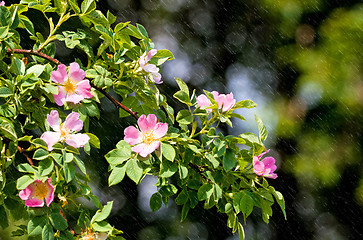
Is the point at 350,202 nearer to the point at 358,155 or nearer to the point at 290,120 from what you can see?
the point at 358,155

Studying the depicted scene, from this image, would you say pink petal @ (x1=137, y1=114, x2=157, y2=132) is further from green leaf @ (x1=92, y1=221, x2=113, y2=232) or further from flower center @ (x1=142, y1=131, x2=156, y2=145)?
green leaf @ (x1=92, y1=221, x2=113, y2=232)

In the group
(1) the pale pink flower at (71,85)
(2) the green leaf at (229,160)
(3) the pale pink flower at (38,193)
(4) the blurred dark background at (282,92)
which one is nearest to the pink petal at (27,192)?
(3) the pale pink flower at (38,193)

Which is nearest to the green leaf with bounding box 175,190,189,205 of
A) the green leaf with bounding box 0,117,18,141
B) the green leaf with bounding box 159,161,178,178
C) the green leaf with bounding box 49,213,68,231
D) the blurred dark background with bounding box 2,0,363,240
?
Result: the green leaf with bounding box 159,161,178,178

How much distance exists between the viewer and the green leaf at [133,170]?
0.98 metres

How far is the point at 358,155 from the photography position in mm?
4016

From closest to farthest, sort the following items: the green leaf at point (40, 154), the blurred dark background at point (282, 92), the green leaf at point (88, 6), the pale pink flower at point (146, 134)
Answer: the green leaf at point (40, 154)
the pale pink flower at point (146, 134)
the green leaf at point (88, 6)
the blurred dark background at point (282, 92)

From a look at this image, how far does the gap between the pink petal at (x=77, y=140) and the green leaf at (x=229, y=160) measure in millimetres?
313

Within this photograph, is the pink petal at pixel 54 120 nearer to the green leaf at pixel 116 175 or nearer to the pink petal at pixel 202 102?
the green leaf at pixel 116 175

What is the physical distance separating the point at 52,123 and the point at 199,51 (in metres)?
3.53

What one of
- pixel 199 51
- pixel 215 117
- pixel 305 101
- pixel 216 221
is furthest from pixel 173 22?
pixel 215 117

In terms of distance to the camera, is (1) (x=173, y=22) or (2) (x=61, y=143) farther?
(1) (x=173, y=22)

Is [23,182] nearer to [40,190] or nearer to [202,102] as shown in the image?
[40,190]

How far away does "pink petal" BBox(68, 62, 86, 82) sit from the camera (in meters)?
1.09

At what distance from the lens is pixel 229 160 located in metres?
1.08
